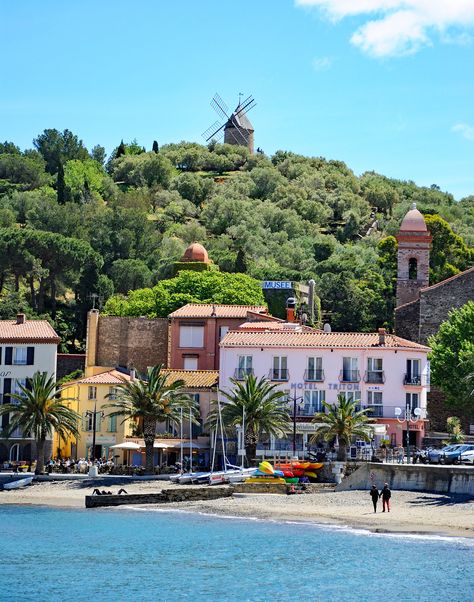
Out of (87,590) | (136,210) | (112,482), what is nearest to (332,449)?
(112,482)

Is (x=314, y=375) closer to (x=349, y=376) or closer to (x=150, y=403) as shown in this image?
(x=349, y=376)

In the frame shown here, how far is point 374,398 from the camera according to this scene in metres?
83.6

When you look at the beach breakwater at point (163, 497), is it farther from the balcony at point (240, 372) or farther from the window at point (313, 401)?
the balcony at point (240, 372)

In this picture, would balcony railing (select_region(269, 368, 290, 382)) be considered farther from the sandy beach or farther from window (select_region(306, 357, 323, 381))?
the sandy beach

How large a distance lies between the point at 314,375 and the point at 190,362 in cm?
1448

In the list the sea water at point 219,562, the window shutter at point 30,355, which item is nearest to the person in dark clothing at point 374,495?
the sea water at point 219,562

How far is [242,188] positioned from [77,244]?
255 ft

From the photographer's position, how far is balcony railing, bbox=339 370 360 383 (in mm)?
83750

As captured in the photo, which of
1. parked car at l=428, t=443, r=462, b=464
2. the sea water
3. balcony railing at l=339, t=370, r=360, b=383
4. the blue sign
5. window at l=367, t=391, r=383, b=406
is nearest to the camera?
the sea water

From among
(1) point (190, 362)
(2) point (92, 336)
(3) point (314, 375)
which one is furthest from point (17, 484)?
(2) point (92, 336)

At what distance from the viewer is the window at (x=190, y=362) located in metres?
96.1

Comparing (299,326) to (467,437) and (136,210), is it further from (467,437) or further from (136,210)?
(136,210)

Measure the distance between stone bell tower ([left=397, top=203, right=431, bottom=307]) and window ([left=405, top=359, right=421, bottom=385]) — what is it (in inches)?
696

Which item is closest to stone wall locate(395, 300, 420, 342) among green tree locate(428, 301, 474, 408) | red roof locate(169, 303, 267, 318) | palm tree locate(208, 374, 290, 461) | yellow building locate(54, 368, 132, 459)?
green tree locate(428, 301, 474, 408)
